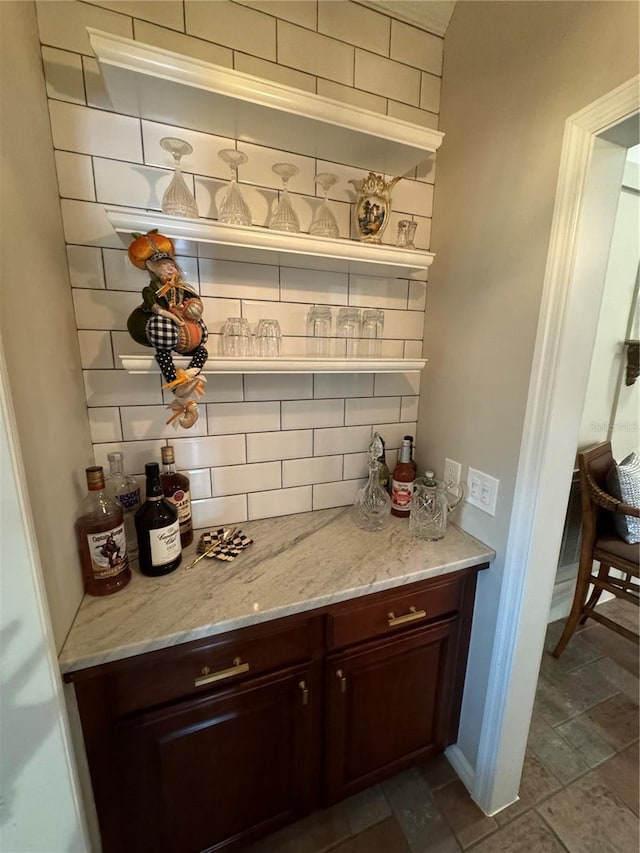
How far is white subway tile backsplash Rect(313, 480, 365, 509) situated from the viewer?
1420 millimetres

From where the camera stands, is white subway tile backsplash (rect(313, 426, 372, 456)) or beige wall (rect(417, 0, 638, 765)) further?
white subway tile backsplash (rect(313, 426, 372, 456))

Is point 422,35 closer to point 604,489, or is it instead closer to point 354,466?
point 354,466

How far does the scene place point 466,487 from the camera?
1.24 m

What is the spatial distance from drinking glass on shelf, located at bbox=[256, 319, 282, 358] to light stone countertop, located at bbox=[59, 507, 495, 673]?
0.62m

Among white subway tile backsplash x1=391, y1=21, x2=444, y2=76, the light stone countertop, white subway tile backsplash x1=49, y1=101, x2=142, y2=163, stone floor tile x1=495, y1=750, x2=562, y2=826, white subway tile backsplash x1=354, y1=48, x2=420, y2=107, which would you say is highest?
white subway tile backsplash x1=391, y1=21, x2=444, y2=76

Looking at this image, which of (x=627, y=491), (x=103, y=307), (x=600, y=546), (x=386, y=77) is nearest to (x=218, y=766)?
(x=103, y=307)

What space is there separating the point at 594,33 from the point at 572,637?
2.57m

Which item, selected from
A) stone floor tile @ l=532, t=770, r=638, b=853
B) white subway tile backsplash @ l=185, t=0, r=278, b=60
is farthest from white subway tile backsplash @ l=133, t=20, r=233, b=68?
stone floor tile @ l=532, t=770, r=638, b=853

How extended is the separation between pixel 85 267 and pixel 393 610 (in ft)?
4.30

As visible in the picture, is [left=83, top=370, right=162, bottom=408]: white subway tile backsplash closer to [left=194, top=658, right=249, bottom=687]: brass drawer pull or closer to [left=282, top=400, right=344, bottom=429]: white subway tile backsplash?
[left=282, top=400, right=344, bottom=429]: white subway tile backsplash

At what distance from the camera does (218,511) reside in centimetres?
128

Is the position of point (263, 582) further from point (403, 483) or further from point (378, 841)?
point (378, 841)

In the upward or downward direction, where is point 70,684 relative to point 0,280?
downward

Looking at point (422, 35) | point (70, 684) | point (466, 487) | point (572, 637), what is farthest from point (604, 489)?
point (70, 684)
